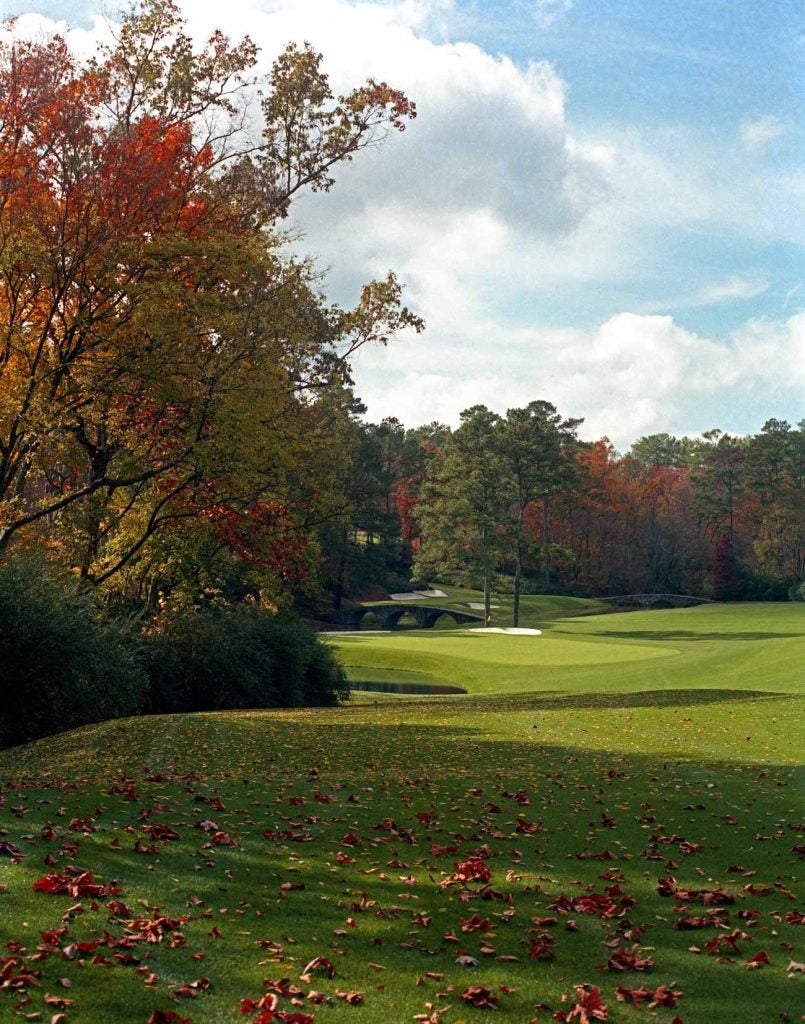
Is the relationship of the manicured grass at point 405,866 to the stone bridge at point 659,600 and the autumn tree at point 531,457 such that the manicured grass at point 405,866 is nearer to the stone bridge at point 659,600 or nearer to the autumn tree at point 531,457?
the autumn tree at point 531,457

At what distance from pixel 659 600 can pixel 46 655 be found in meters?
74.7

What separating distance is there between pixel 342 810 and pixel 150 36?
63.8ft

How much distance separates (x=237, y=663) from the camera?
88.6 ft

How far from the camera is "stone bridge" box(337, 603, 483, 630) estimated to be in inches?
2852

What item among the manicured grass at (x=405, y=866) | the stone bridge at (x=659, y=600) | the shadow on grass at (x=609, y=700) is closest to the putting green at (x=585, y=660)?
the shadow on grass at (x=609, y=700)

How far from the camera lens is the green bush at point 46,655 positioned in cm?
1692

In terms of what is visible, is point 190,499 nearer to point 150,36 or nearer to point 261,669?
point 261,669

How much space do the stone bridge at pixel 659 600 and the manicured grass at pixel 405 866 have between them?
7002cm

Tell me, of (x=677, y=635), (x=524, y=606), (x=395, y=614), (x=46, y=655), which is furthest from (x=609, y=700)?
(x=524, y=606)

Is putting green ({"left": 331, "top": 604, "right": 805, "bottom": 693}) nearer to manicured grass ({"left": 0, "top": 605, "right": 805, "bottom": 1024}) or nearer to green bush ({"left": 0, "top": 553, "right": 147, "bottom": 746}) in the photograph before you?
manicured grass ({"left": 0, "top": 605, "right": 805, "bottom": 1024})

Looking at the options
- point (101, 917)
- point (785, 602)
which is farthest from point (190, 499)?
point (785, 602)

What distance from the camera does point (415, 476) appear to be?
10350cm

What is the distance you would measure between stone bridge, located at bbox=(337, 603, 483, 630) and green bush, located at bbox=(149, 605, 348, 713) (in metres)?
41.0

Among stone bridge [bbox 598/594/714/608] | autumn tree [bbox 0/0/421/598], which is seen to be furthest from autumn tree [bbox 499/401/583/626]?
autumn tree [bbox 0/0/421/598]
